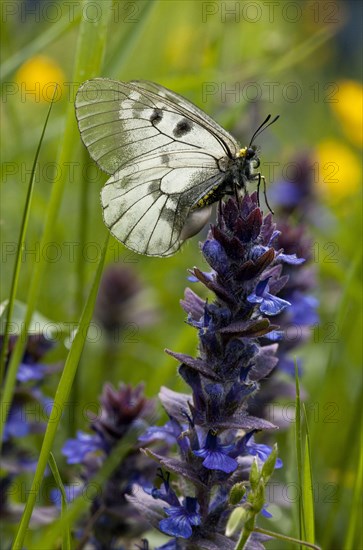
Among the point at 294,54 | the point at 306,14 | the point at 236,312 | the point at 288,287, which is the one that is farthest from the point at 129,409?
the point at 306,14

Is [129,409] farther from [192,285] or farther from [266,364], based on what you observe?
[192,285]

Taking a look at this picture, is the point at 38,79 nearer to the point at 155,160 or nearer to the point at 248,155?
the point at 155,160

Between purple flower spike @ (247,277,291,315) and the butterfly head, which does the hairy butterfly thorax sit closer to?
the butterfly head

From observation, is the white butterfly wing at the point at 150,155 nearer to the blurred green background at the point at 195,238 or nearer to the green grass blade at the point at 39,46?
the blurred green background at the point at 195,238

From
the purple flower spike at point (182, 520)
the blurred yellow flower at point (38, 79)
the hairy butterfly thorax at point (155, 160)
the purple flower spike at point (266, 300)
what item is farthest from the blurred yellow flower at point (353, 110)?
the purple flower spike at point (182, 520)

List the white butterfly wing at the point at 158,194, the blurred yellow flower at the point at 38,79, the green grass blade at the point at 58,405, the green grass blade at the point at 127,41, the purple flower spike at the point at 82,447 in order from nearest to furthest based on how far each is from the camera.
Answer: the green grass blade at the point at 58,405 < the purple flower spike at the point at 82,447 < the white butterfly wing at the point at 158,194 < the green grass blade at the point at 127,41 < the blurred yellow flower at the point at 38,79

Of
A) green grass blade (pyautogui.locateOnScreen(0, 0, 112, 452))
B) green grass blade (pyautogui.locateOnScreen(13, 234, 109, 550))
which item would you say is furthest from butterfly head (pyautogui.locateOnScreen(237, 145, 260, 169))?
green grass blade (pyautogui.locateOnScreen(13, 234, 109, 550))
